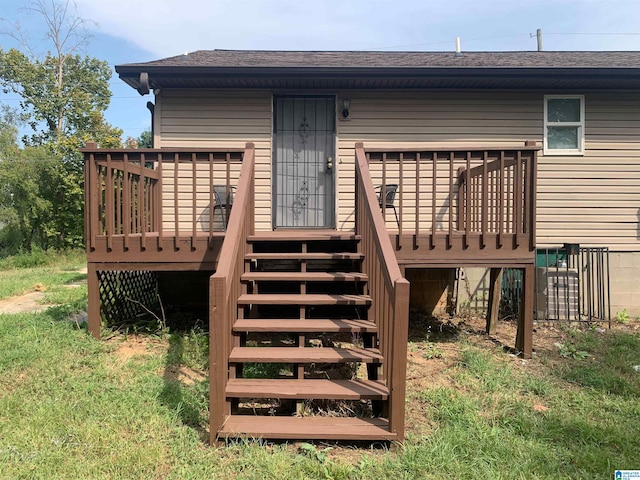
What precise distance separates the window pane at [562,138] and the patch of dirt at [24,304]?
760 cm

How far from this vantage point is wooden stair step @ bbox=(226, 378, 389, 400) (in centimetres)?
246

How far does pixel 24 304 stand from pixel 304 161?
4.99 meters

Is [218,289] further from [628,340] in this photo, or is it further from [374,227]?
[628,340]

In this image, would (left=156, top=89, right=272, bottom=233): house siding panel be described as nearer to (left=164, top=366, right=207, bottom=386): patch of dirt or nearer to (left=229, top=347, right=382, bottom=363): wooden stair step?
(left=164, top=366, right=207, bottom=386): patch of dirt

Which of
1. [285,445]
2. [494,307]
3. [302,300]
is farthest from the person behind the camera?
A: [494,307]

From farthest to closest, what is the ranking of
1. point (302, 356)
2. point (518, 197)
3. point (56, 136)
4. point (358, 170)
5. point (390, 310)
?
point (56, 136) < point (358, 170) < point (518, 197) < point (302, 356) < point (390, 310)

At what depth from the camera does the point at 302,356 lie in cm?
273

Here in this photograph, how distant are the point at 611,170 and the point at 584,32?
2268 centimetres

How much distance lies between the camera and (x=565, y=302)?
5324 millimetres

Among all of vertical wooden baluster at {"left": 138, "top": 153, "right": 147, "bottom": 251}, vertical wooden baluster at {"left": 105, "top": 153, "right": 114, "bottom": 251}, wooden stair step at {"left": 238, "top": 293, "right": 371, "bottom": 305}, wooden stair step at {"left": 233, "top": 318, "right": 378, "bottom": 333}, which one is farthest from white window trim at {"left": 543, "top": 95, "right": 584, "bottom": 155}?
vertical wooden baluster at {"left": 105, "top": 153, "right": 114, "bottom": 251}

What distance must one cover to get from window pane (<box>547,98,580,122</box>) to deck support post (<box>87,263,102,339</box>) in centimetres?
617

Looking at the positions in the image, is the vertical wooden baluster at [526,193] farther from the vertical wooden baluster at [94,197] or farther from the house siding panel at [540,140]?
the vertical wooden baluster at [94,197]

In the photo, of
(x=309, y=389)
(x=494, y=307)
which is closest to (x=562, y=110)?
(x=494, y=307)

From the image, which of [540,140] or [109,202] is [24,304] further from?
[540,140]
